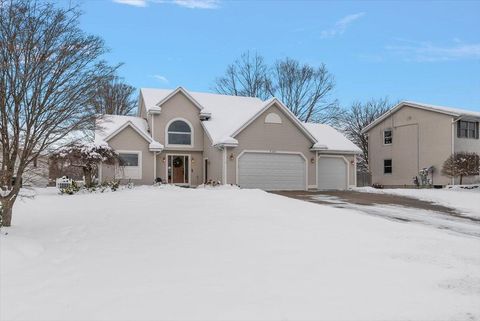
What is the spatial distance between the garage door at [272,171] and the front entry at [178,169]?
4536 millimetres

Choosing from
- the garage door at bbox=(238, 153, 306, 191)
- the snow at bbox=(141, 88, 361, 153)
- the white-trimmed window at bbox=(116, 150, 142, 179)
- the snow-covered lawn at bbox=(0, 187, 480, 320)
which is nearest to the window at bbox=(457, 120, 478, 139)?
the snow at bbox=(141, 88, 361, 153)

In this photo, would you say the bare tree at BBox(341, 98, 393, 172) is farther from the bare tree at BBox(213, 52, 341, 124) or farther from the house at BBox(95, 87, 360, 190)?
the house at BBox(95, 87, 360, 190)

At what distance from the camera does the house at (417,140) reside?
25016mm

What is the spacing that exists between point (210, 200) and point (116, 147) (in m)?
11.1

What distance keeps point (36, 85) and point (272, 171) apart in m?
15.3

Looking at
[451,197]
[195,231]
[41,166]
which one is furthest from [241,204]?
[451,197]

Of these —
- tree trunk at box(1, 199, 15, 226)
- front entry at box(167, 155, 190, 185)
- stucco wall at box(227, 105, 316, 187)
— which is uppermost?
stucco wall at box(227, 105, 316, 187)

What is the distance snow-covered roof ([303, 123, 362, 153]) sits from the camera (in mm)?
23422

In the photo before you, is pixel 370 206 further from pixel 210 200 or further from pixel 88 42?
pixel 88 42

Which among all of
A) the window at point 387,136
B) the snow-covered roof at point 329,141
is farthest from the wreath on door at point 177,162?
the window at point 387,136

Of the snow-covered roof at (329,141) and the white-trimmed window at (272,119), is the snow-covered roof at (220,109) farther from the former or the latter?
the snow-covered roof at (329,141)

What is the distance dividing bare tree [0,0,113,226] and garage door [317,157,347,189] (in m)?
17.6

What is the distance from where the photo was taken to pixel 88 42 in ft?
27.6

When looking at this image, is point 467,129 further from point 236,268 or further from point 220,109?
point 236,268
